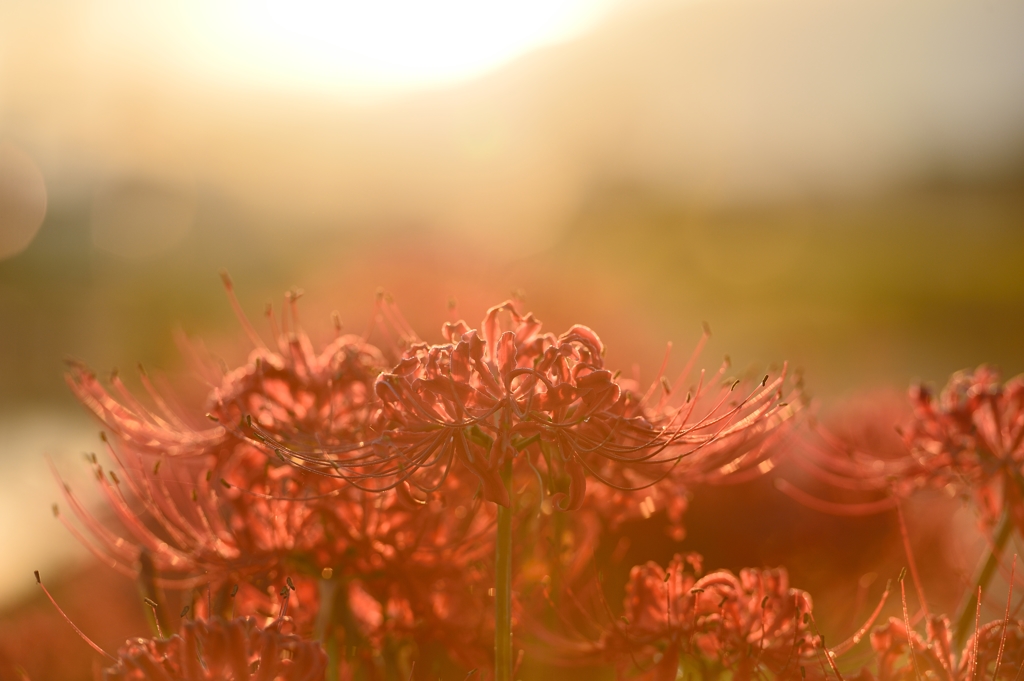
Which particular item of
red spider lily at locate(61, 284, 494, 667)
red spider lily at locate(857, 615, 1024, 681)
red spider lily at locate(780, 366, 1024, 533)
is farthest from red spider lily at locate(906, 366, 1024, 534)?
red spider lily at locate(61, 284, 494, 667)

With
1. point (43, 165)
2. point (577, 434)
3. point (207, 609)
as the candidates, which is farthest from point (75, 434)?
point (43, 165)

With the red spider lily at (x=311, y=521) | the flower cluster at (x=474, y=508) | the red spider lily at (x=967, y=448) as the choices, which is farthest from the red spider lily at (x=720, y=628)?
the red spider lily at (x=967, y=448)

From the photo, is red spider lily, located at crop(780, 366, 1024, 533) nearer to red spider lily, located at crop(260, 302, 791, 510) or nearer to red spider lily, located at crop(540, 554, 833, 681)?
red spider lily, located at crop(540, 554, 833, 681)

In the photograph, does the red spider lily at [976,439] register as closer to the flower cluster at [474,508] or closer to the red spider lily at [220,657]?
the flower cluster at [474,508]

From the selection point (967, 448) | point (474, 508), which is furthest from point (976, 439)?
point (474, 508)

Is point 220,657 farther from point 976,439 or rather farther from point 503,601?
point 976,439

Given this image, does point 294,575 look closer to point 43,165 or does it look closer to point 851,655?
point 851,655
